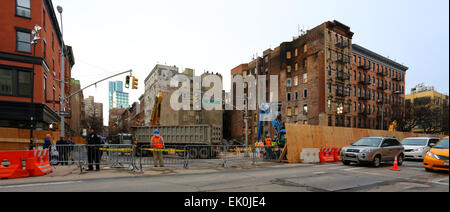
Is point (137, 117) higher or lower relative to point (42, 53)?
lower

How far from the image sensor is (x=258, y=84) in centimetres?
5644

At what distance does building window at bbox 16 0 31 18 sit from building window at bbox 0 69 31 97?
16.0 ft

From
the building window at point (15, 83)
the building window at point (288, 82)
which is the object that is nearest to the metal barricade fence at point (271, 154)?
the building window at point (15, 83)

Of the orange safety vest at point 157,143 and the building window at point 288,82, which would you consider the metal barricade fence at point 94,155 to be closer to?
the orange safety vest at point 157,143

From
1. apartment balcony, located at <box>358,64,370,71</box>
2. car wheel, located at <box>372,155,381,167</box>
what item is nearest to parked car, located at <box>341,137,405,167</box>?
car wheel, located at <box>372,155,381,167</box>

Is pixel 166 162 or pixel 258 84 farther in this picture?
pixel 258 84

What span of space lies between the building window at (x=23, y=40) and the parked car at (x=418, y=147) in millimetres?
29513

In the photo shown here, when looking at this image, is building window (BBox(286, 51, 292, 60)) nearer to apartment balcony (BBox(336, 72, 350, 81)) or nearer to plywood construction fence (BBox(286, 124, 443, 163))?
→ apartment balcony (BBox(336, 72, 350, 81))

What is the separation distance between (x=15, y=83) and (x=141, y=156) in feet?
52.5
